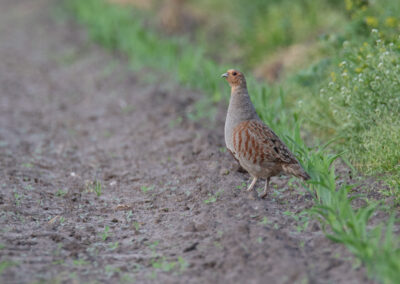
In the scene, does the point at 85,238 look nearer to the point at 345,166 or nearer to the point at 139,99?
the point at 345,166

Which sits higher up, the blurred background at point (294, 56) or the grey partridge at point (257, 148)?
the blurred background at point (294, 56)

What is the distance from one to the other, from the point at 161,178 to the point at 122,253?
5.13ft

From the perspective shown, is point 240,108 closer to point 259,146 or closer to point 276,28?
point 259,146

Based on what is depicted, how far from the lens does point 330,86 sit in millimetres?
4965

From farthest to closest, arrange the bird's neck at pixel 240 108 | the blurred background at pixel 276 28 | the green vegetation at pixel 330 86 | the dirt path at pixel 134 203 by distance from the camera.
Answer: the blurred background at pixel 276 28
the bird's neck at pixel 240 108
the green vegetation at pixel 330 86
the dirt path at pixel 134 203

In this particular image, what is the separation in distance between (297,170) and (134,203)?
147 centimetres

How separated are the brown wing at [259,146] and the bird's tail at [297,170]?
0.03 m

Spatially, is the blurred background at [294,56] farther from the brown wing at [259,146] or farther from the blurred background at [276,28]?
the brown wing at [259,146]

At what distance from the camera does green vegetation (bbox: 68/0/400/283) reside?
3.13 metres

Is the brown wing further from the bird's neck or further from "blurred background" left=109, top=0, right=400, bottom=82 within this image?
"blurred background" left=109, top=0, right=400, bottom=82

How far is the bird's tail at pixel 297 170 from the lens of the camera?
372 cm

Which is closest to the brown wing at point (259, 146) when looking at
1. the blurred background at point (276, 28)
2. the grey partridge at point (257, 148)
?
the grey partridge at point (257, 148)

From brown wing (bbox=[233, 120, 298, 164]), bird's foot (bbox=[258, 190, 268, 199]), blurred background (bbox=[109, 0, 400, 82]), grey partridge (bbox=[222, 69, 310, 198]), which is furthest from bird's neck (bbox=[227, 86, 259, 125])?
blurred background (bbox=[109, 0, 400, 82])

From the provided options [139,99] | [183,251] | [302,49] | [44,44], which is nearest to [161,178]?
[183,251]
